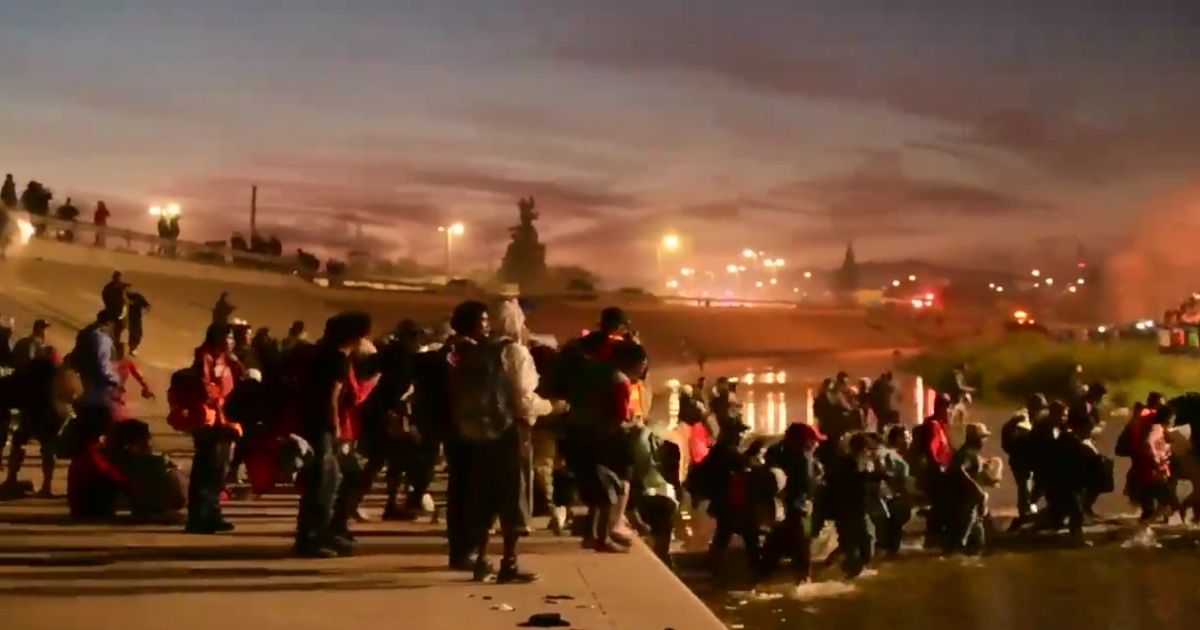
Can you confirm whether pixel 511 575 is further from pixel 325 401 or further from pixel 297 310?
pixel 297 310

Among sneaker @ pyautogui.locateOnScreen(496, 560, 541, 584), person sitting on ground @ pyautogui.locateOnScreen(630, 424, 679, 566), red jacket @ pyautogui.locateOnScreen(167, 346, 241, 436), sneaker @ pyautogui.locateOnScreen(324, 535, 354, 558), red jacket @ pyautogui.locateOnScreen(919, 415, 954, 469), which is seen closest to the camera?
sneaker @ pyautogui.locateOnScreen(496, 560, 541, 584)

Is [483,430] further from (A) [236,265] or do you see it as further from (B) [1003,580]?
(A) [236,265]

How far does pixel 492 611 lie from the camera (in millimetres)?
7891

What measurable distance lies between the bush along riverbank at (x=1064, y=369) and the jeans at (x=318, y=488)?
36.2 meters

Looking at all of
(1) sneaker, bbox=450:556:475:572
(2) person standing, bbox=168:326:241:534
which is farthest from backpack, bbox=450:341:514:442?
(2) person standing, bbox=168:326:241:534

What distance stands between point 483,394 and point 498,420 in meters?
0.18

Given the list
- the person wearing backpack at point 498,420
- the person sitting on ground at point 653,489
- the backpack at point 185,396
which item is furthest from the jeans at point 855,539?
the backpack at point 185,396

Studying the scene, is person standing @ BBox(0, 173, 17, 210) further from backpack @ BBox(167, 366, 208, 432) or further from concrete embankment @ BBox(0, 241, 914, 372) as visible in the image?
backpack @ BBox(167, 366, 208, 432)

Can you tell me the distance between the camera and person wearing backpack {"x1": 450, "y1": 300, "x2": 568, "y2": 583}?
8492 millimetres

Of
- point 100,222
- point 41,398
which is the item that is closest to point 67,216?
point 100,222

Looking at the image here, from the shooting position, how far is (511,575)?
873 cm

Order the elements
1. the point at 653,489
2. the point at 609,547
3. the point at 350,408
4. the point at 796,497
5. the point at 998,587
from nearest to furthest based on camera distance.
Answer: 1. the point at 350,408
2. the point at 609,547
3. the point at 653,489
4. the point at 796,497
5. the point at 998,587

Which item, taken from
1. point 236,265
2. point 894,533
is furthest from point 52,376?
point 236,265

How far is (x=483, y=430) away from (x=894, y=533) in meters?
7.04
